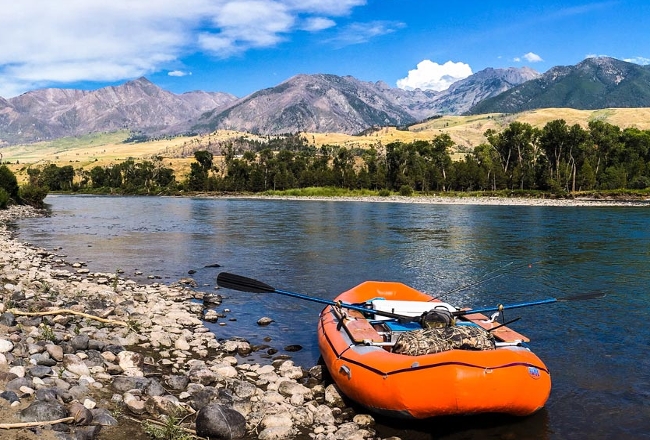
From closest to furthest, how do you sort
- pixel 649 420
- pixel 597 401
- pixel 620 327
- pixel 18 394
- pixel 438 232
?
pixel 18 394 → pixel 649 420 → pixel 597 401 → pixel 620 327 → pixel 438 232

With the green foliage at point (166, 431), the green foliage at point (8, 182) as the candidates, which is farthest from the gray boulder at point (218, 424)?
the green foliage at point (8, 182)

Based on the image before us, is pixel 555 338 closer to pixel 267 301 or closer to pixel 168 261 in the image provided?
pixel 267 301

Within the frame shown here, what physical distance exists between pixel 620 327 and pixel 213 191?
140m

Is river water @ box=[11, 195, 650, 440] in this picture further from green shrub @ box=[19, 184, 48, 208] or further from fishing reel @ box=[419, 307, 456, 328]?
green shrub @ box=[19, 184, 48, 208]

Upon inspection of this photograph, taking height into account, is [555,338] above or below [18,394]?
below

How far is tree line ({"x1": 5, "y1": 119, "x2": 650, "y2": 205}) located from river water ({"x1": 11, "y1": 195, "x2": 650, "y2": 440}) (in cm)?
5574

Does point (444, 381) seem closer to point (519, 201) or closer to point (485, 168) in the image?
point (519, 201)

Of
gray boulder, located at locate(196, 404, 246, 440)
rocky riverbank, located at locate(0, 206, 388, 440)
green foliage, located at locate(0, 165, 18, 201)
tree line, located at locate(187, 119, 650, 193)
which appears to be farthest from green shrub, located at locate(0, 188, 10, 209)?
tree line, located at locate(187, 119, 650, 193)

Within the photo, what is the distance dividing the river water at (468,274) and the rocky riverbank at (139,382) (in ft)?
4.28

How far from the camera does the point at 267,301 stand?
18672 millimetres

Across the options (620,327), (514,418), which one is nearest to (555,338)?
(620,327)

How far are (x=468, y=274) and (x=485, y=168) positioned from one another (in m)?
97.3

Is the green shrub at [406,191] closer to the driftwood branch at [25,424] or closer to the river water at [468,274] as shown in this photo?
the river water at [468,274]

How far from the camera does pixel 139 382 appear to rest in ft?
30.6
